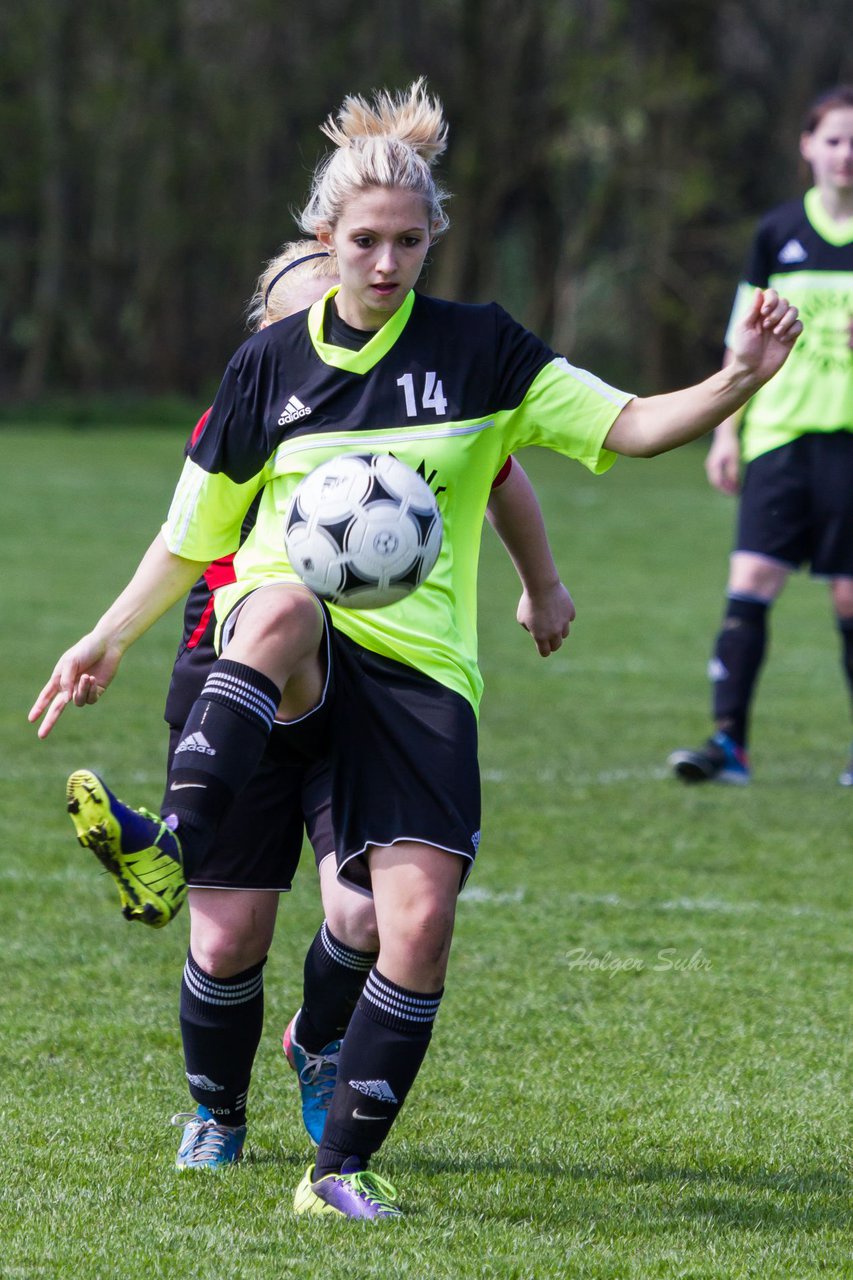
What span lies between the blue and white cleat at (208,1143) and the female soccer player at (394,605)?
33 centimetres

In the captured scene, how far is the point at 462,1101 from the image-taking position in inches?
156

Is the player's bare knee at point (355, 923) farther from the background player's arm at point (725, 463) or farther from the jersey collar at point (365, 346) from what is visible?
the background player's arm at point (725, 463)

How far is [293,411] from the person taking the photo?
3260 mm

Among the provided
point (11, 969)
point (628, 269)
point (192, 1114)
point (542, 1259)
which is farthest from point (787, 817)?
point (628, 269)

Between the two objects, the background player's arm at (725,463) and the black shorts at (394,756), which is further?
the background player's arm at (725,463)

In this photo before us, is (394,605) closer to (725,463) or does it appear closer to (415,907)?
(415,907)

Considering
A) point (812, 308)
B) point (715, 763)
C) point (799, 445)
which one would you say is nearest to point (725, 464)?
point (799, 445)

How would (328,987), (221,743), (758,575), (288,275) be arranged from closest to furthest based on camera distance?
(221,743) → (328,987) → (288,275) → (758,575)

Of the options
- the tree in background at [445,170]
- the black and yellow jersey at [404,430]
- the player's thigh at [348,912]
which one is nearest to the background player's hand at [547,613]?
the black and yellow jersey at [404,430]

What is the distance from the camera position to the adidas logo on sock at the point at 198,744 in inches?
120

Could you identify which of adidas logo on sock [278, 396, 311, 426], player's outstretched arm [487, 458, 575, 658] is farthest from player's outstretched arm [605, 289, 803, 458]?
adidas logo on sock [278, 396, 311, 426]

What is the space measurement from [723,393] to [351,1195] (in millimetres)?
1505

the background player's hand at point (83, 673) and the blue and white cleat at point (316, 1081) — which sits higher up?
the background player's hand at point (83, 673)

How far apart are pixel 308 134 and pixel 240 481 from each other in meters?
35.3
